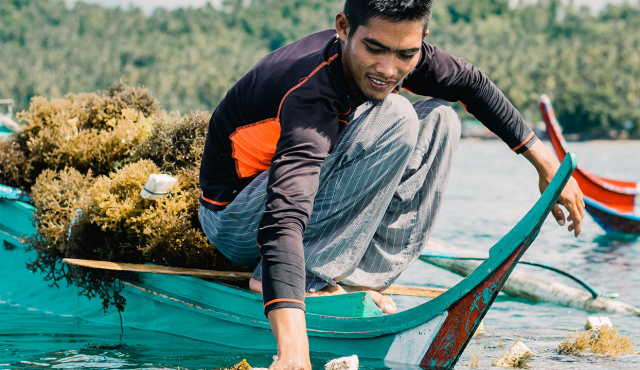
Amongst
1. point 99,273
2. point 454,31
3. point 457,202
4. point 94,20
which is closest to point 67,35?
point 94,20

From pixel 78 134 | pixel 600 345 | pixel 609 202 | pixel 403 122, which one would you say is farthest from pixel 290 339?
pixel 609 202

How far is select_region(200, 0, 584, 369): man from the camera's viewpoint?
242 cm

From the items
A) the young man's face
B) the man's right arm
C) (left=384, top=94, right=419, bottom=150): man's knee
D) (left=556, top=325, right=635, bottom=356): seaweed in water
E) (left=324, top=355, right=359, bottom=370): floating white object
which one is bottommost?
(left=556, top=325, right=635, bottom=356): seaweed in water

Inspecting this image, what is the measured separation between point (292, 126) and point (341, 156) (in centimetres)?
53

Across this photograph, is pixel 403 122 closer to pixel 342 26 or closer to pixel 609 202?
pixel 342 26

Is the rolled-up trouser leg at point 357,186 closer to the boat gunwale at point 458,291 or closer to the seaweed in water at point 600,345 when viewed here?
the boat gunwale at point 458,291

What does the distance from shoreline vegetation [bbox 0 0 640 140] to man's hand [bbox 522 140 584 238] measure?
5641 cm

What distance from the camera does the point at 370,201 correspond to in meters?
3.08

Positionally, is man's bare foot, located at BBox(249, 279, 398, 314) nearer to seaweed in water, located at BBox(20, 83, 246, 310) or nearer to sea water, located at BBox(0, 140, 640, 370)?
sea water, located at BBox(0, 140, 640, 370)

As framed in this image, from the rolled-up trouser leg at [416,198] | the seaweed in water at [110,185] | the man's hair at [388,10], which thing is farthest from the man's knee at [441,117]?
the seaweed in water at [110,185]

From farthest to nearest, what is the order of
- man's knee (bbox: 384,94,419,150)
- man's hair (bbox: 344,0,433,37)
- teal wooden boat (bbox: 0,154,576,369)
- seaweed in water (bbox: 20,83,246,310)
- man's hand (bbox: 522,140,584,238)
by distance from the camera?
1. seaweed in water (bbox: 20,83,246,310)
2. man's hand (bbox: 522,140,584,238)
3. man's knee (bbox: 384,94,419,150)
4. teal wooden boat (bbox: 0,154,576,369)
5. man's hair (bbox: 344,0,433,37)

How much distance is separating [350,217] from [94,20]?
172 m

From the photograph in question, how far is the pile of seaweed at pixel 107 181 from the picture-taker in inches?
154

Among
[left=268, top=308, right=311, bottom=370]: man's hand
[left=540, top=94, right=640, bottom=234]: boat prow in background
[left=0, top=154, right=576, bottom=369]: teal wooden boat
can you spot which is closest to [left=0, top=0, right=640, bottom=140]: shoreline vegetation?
[left=540, top=94, right=640, bottom=234]: boat prow in background
